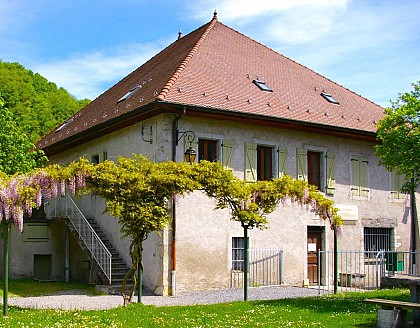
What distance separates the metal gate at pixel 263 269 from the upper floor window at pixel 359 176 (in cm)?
406

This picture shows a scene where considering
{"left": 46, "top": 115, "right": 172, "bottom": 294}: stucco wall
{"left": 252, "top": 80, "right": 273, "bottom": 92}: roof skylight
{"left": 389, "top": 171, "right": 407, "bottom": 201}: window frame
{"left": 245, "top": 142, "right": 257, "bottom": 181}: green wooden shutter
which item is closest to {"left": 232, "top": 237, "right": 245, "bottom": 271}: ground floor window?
{"left": 245, "top": 142, "right": 257, "bottom": 181}: green wooden shutter

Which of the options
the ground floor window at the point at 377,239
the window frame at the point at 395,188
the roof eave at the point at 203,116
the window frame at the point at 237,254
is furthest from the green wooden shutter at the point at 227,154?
the window frame at the point at 395,188

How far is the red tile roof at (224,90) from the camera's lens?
18.8 meters

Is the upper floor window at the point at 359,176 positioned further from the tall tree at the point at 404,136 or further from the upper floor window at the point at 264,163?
the tall tree at the point at 404,136

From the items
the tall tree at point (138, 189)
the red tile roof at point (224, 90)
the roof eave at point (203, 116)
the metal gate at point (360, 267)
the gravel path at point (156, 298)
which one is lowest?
the gravel path at point (156, 298)

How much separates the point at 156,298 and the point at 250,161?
202 inches

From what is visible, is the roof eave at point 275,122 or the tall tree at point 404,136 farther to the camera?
the roof eave at point 275,122

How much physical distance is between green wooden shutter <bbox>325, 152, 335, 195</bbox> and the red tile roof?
3.55ft

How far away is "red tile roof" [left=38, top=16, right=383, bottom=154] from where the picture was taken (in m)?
18.8

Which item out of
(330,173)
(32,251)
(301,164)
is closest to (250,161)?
(301,164)

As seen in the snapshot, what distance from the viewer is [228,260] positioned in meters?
18.8

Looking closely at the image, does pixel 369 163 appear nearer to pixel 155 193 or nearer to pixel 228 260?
pixel 228 260

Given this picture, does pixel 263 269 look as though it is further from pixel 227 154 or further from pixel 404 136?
pixel 404 136

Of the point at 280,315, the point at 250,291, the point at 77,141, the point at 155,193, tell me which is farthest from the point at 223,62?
the point at 280,315
